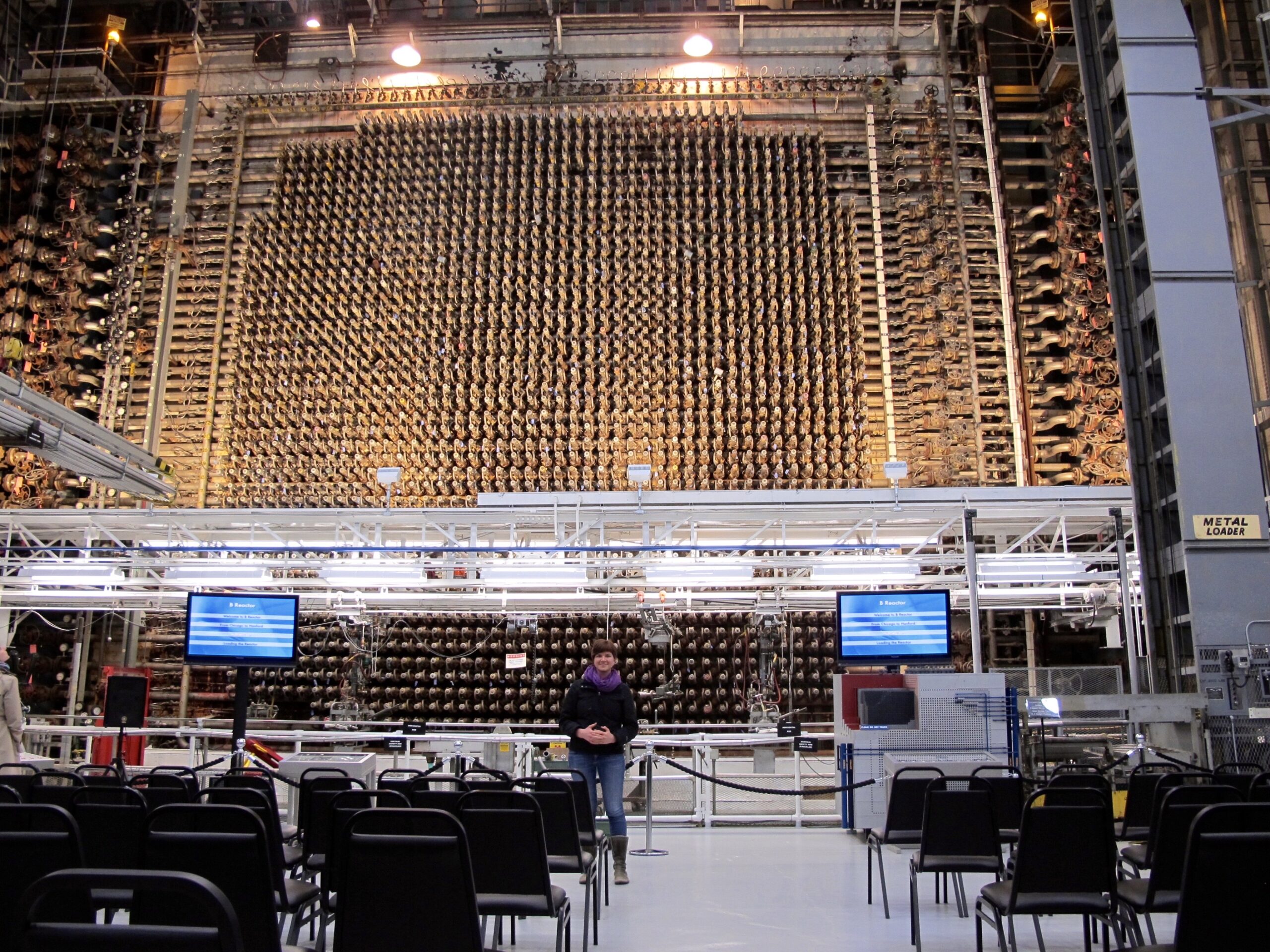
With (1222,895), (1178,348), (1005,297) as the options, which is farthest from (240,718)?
(1005,297)

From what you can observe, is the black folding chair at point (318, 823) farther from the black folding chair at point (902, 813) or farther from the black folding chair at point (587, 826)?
the black folding chair at point (902, 813)

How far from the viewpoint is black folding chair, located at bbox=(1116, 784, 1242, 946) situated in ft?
11.7

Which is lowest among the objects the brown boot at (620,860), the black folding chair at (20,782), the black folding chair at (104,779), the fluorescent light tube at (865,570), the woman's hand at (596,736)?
the brown boot at (620,860)

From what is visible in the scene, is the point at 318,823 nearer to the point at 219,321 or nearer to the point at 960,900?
the point at 960,900

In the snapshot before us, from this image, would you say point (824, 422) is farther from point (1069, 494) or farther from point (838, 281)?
point (1069, 494)

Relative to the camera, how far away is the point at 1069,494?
10.2m

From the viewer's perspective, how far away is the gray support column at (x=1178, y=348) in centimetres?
813

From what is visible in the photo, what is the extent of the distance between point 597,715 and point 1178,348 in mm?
6025

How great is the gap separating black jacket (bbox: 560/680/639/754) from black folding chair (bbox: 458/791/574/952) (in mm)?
2146

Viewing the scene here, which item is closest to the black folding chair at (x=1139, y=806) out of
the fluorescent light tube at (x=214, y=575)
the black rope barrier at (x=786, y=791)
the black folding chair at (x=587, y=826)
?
the black rope barrier at (x=786, y=791)

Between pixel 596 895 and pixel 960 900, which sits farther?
pixel 960 900

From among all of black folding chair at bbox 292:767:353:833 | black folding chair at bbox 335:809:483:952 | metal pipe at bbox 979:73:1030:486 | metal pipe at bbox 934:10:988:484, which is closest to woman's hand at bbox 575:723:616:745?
black folding chair at bbox 292:767:353:833

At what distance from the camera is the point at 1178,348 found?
28.1 ft

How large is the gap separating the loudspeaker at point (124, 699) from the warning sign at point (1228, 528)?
9.74 metres
